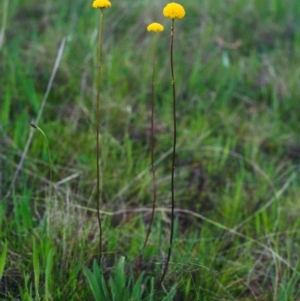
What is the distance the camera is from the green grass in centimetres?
143

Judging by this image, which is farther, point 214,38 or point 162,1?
point 162,1

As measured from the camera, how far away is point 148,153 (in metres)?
2.06

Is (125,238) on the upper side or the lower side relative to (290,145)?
lower

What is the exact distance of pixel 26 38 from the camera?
8.55 feet

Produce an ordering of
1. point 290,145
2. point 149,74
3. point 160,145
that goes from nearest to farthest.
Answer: point 160,145 < point 290,145 < point 149,74

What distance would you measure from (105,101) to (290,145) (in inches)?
30.3

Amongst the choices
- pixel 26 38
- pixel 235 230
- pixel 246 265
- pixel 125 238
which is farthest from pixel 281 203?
pixel 26 38

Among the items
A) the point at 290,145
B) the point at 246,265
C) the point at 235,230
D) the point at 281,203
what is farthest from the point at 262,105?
the point at 246,265

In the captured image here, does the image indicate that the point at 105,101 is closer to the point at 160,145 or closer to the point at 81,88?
the point at 81,88

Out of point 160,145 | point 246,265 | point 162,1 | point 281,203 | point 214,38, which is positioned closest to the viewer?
point 246,265

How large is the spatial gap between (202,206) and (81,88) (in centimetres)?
74

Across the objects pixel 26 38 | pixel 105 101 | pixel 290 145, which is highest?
pixel 26 38

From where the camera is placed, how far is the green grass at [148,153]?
1426mm

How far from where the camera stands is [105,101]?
2227 millimetres
